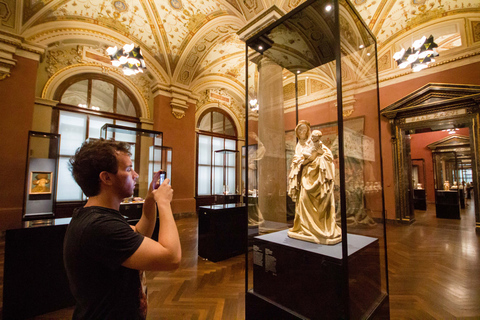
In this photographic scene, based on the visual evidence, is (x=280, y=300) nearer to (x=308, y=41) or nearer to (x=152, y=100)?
(x=308, y=41)

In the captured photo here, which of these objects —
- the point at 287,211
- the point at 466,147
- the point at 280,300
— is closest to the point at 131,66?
the point at 287,211

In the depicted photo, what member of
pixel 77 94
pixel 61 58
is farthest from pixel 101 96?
pixel 61 58

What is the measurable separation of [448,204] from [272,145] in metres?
8.23

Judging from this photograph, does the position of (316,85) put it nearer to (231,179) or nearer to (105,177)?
(105,177)

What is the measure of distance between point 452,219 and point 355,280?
8.38 metres

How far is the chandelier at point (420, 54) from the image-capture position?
5754 mm

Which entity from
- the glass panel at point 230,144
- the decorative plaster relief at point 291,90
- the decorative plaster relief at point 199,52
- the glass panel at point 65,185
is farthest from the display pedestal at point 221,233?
the glass panel at point 230,144

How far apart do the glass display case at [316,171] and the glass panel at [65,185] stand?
5968 millimetres

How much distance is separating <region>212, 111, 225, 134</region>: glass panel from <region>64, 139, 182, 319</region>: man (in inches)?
380

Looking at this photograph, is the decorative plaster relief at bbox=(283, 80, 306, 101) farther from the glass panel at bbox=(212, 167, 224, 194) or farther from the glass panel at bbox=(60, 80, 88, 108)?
the glass panel at bbox=(212, 167, 224, 194)

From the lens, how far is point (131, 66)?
614cm

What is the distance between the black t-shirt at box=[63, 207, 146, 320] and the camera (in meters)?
0.87

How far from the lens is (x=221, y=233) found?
400cm

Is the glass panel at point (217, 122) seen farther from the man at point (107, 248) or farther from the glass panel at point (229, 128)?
the man at point (107, 248)
